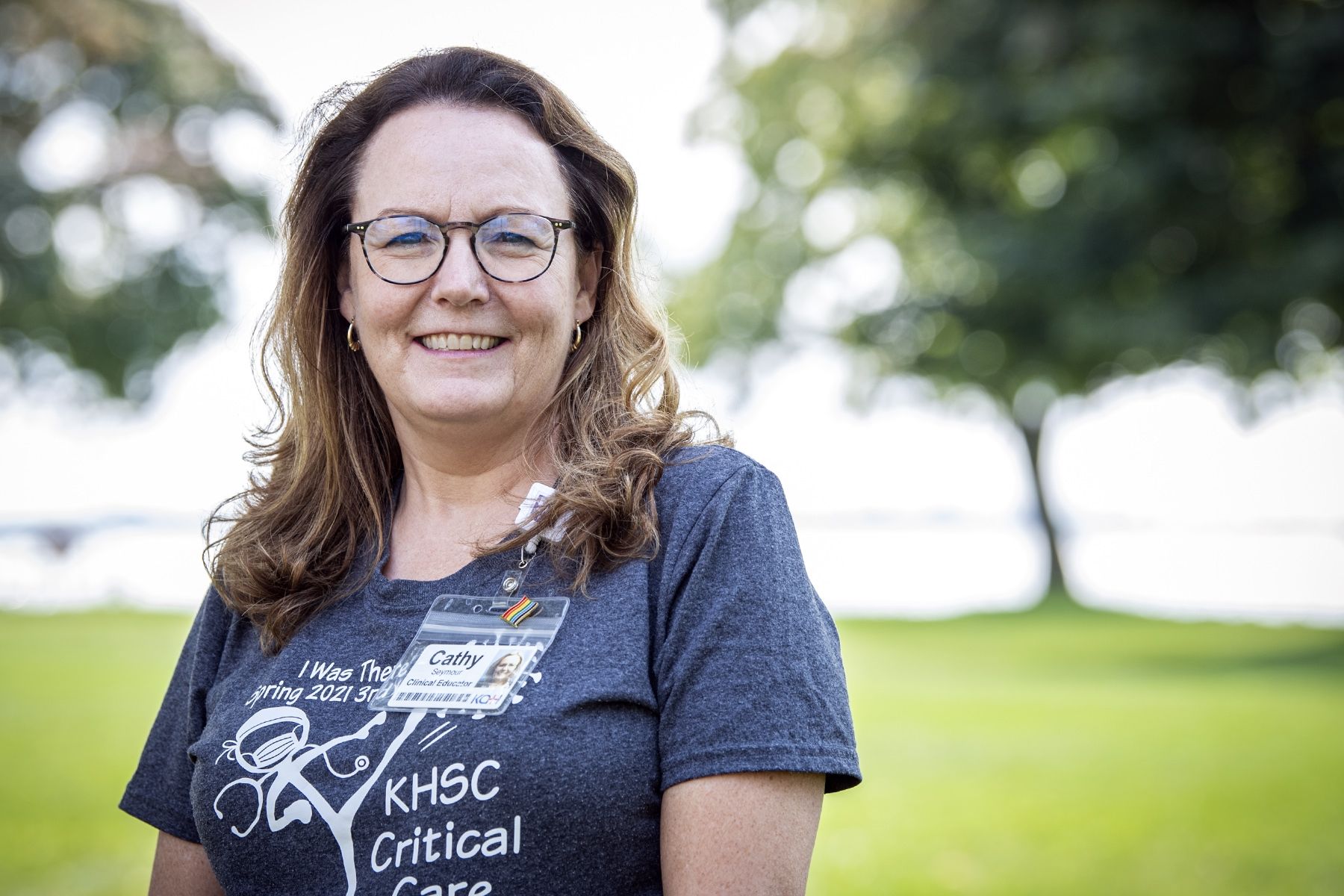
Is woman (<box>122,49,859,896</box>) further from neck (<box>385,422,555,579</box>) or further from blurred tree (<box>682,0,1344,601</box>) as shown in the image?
blurred tree (<box>682,0,1344,601</box>)

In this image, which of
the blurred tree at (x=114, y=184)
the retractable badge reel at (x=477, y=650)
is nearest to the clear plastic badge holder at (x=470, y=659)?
the retractable badge reel at (x=477, y=650)

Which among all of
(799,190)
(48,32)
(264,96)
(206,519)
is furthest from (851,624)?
(206,519)

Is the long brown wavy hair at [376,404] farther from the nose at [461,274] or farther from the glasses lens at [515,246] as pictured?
the nose at [461,274]

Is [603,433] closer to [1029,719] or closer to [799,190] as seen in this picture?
[1029,719]

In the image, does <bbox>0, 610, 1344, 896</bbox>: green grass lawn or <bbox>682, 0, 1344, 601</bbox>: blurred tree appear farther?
<bbox>682, 0, 1344, 601</bbox>: blurred tree

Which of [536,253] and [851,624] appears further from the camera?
[851,624]

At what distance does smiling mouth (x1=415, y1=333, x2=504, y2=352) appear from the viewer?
214cm

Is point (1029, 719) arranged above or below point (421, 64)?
below

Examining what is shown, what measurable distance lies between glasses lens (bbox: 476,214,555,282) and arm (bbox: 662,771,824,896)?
0.95m

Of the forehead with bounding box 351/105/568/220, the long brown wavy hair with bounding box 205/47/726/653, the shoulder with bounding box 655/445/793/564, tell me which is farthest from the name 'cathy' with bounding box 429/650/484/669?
Result: the forehead with bounding box 351/105/568/220

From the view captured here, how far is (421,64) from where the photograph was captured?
7.35ft

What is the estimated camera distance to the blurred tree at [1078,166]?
12367mm

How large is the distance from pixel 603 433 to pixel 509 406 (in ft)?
0.60

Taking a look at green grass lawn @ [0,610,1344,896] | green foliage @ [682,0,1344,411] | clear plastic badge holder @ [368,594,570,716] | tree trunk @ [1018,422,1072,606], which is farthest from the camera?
tree trunk @ [1018,422,1072,606]
